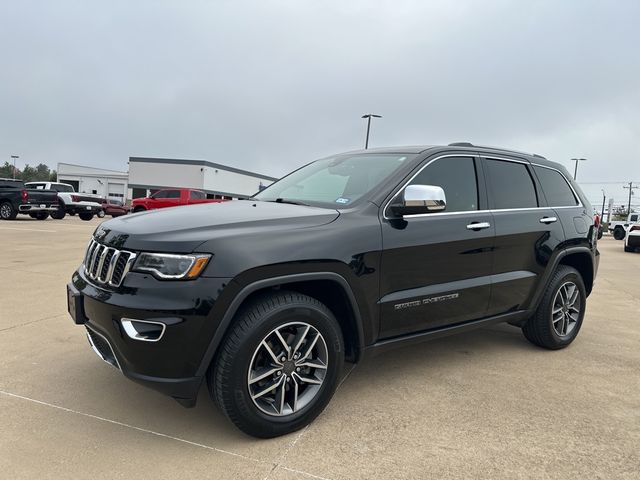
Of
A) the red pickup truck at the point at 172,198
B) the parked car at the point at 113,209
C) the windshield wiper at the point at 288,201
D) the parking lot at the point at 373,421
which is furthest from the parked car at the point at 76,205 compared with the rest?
the windshield wiper at the point at 288,201

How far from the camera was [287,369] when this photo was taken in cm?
268

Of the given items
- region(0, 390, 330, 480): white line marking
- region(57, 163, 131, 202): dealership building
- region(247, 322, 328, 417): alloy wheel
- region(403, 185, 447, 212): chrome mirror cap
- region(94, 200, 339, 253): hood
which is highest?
region(57, 163, 131, 202): dealership building

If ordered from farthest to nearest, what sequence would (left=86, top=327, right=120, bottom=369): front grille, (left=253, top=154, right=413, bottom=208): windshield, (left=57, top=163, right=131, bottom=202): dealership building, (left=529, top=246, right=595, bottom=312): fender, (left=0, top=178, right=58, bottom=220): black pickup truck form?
(left=57, top=163, right=131, bottom=202): dealership building
(left=0, top=178, right=58, bottom=220): black pickup truck
(left=529, top=246, right=595, bottom=312): fender
(left=253, top=154, right=413, bottom=208): windshield
(left=86, top=327, right=120, bottom=369): front grille

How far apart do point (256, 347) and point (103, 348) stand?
2.99ft

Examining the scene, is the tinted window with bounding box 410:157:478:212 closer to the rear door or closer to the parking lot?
the rear door

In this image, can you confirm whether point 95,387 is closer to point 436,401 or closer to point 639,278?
point 436,401

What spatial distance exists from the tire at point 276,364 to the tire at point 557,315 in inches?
88.6

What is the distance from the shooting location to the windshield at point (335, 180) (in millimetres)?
3312

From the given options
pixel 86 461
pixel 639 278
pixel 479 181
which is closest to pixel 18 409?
pixel 86 461

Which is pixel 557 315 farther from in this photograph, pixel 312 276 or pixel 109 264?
pixel 109 264

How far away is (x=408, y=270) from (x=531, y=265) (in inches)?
57.1

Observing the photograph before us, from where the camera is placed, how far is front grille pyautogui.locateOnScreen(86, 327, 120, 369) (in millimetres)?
2609

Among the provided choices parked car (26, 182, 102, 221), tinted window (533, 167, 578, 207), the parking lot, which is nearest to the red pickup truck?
parked car (26, 182, 102, 221)

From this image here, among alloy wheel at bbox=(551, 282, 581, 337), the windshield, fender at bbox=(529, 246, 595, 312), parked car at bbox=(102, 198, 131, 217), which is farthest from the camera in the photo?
parked car at bbox=(102, 198, 131, 217)
